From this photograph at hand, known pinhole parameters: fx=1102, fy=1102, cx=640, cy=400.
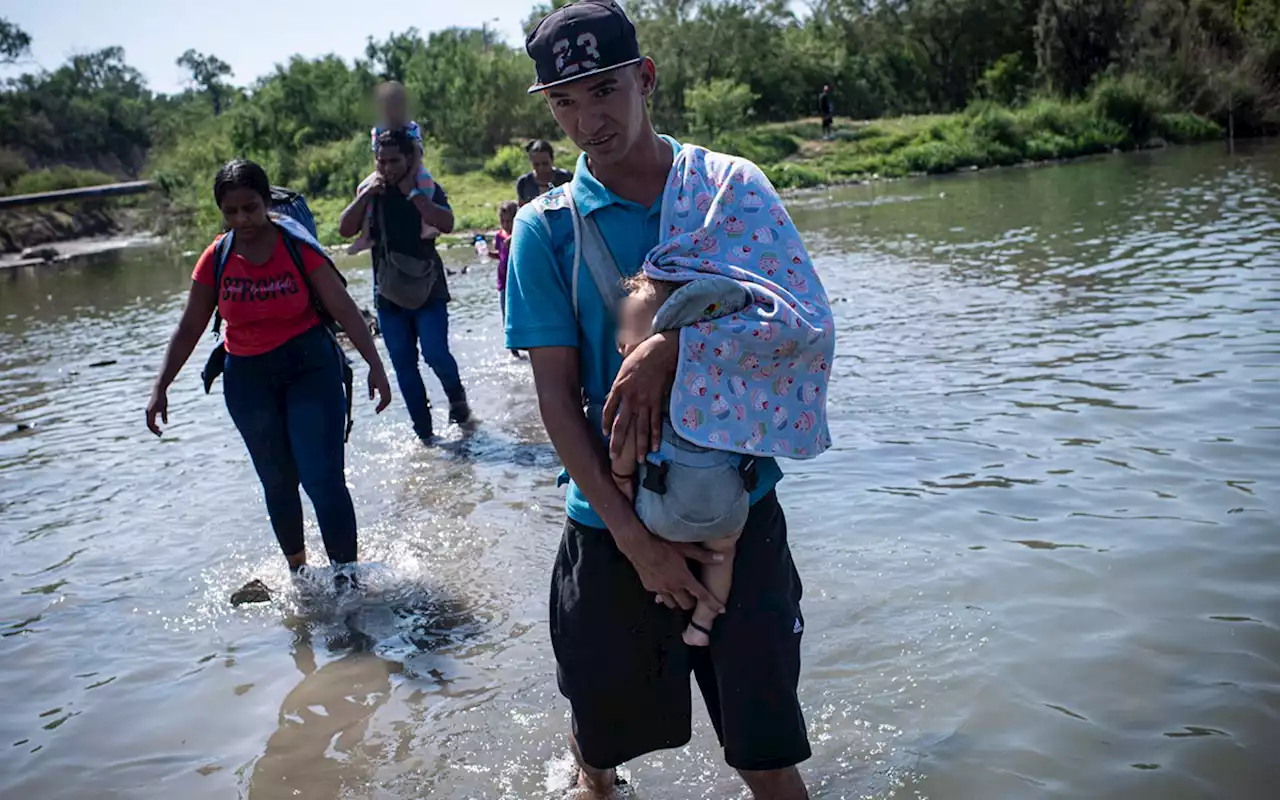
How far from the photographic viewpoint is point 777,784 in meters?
2.53

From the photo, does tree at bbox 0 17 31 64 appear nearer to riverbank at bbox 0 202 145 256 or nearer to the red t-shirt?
riverbank at bbox 0 202 145 256

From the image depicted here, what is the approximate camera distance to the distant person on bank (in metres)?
7.26

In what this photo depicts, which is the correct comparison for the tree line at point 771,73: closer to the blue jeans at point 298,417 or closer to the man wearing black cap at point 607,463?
the blue jeans at point 298,417

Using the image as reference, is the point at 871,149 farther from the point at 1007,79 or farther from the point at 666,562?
the point at 666,562

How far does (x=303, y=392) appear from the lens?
15.6ft

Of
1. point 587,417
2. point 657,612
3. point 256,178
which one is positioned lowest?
point 657,612

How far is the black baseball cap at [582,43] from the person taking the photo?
231 centimetres

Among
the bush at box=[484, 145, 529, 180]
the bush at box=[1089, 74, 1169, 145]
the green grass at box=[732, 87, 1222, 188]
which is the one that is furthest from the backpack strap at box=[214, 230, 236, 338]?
the bush at box=[1089, 74, 1169, 145]

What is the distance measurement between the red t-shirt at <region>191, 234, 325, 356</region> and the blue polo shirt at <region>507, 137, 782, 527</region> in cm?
253

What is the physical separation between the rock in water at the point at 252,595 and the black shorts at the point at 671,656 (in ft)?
9.35

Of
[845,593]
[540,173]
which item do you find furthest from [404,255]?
[845,593]

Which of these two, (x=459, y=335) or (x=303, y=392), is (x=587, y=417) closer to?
(x=303, y=392)

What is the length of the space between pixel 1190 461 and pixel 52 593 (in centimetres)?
576

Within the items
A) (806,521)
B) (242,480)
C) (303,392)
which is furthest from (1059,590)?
(242,480)
